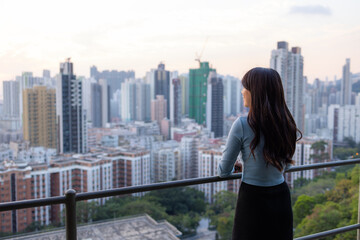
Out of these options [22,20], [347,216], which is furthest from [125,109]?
[347,216]

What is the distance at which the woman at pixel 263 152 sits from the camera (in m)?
0.83

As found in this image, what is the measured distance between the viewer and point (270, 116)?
83 centimetres

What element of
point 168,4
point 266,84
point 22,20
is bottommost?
point 266,84

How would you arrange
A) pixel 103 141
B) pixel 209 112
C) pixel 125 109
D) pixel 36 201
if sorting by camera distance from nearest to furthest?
pixel 36 201 → pixel 103 141 → pixel 209 112 → pixel 125 109

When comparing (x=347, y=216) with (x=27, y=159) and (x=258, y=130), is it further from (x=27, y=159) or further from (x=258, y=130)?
(x=27, y=159)

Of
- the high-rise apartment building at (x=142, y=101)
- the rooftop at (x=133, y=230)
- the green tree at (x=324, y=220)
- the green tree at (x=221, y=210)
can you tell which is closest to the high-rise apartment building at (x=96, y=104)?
the high-rise apartment building at (x=142, y=101)

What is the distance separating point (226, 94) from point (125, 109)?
1397 centimetres

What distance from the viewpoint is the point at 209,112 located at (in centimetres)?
3659

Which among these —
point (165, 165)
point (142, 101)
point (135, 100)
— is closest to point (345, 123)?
point (165, 165)

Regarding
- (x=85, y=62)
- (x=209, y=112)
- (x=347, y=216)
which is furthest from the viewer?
(x=85, y=62)

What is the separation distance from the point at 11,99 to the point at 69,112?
17.0 ft

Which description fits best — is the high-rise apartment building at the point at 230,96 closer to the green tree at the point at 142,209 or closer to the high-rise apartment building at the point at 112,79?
the high-rise apartment building at the point at 112,79

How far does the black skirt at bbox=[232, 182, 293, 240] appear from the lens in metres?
0.84

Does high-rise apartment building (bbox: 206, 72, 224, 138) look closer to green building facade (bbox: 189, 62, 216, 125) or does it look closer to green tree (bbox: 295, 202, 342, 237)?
green building facade (bbox: 189, 62, 216, 125)
